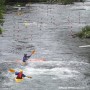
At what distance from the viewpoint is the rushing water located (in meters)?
27.5

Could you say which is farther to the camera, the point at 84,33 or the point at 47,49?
the point at 84,33

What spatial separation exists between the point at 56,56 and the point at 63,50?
105 inches

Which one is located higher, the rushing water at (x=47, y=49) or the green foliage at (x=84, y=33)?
the green foliage at (x=84, y=33)

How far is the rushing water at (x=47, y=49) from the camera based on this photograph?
27531mm

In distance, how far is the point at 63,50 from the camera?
124 ft

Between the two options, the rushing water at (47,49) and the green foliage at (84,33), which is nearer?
the rushing water at (47,49)

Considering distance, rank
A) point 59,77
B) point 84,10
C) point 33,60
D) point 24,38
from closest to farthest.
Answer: point 59,77 → point 33,60 → point 24,38 → point 84,10

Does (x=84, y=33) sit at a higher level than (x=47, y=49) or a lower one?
higher

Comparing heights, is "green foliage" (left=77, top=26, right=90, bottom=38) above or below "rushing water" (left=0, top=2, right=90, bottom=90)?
above

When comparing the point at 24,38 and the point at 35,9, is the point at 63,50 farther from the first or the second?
the point at 35,9

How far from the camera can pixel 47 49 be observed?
38281 millimetres

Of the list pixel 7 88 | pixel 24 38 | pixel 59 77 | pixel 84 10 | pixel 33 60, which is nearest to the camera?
pixel 7 88

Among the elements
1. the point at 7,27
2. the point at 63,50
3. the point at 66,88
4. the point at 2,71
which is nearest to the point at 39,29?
the point at 7,27

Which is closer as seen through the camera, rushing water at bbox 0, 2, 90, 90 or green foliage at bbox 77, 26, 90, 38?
rushing water at bbox 0, 2, 90, 90
